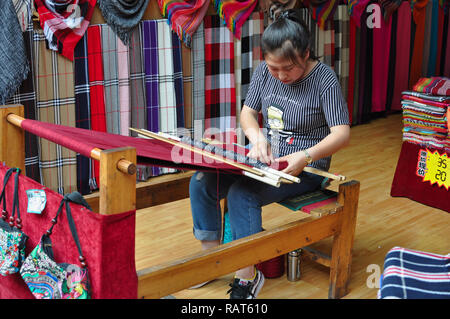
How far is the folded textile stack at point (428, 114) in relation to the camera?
3.14 meters

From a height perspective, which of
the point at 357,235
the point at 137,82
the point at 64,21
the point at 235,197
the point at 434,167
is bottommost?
the point at 357,235

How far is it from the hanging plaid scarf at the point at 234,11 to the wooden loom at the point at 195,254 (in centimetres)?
170

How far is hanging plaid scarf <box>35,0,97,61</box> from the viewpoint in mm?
3028

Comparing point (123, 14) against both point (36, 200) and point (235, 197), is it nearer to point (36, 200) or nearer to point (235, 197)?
point (235, 197)

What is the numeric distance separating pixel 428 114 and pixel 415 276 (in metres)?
1.94

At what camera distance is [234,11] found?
3.81m

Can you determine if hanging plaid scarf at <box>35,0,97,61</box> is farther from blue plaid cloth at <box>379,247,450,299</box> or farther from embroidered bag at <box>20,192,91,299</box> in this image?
blue plaid cloth at <box>379,247,450,299</box>

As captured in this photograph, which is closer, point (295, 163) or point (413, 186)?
point (295, 163)

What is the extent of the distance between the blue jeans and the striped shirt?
0.15 metres

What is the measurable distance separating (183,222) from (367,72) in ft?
8.91

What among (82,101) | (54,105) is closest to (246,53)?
(82,101)

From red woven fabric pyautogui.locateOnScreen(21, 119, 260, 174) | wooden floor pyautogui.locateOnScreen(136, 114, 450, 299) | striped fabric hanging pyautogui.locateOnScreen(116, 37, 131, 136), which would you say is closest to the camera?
red woven fabric pyautogui.locateOnScreen(21, 119, 260, 174)

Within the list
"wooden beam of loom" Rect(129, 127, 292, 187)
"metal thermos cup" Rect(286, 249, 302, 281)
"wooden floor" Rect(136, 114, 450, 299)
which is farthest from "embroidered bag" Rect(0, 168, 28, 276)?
"metal thermos cup" Rect(286, 249, 302, 281)

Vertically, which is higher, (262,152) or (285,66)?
(285,66)
